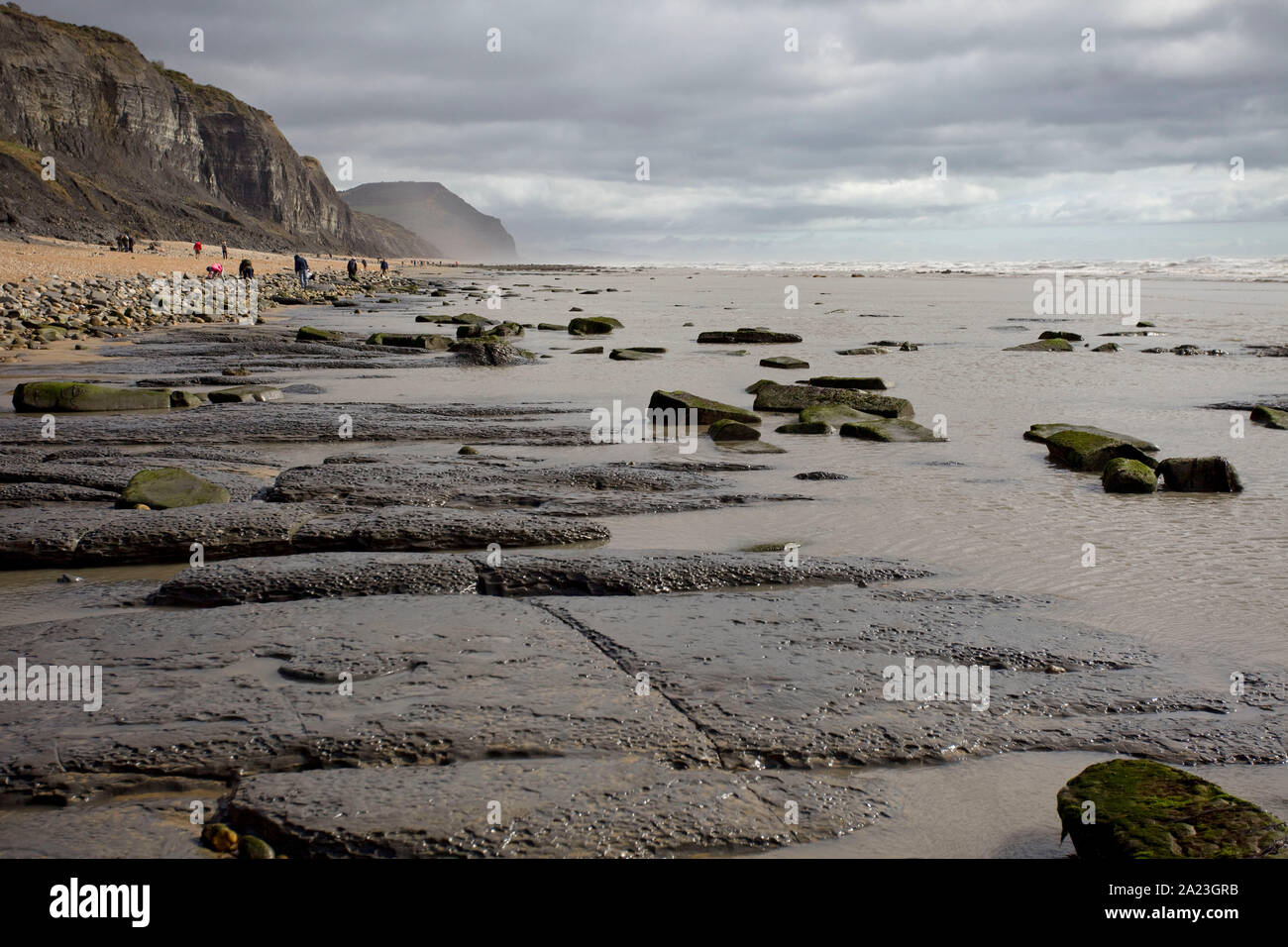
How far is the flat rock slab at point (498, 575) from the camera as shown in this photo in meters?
4.98

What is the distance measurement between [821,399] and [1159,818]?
947 centimetres

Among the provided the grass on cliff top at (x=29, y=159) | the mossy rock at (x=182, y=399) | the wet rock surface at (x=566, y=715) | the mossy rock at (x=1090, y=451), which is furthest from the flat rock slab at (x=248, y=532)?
the grass on cliff top at (x=29, y=159)

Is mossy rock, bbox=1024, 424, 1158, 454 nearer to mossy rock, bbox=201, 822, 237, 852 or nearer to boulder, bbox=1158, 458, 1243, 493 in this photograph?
boulder, bbox=1158, 458, 1243, 493

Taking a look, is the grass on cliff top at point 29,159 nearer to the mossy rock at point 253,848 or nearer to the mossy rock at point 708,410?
the mossy rock at point 708,410

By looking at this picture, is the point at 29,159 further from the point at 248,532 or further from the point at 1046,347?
the point at 248,532

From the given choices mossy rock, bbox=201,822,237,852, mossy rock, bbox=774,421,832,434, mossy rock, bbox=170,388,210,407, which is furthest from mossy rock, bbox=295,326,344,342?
mossy rock, bbox=201,822,237,852

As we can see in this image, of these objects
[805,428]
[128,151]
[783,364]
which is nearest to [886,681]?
[805,428]

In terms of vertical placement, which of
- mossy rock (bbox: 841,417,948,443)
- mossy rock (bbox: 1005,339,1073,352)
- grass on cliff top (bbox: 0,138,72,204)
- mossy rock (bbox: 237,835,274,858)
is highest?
grass on cliff top (bbox: 0,138,72,204)

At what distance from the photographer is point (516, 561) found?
548 centimetres

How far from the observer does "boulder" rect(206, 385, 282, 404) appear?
38.0 feet

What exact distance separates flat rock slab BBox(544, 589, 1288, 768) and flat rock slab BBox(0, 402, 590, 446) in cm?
514
